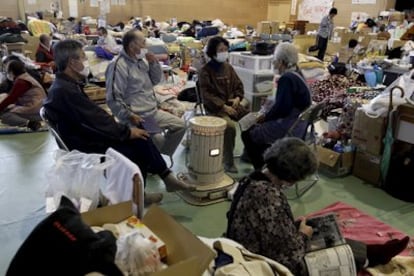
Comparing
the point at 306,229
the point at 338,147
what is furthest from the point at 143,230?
the point at 338,147

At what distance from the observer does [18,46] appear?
716 cm

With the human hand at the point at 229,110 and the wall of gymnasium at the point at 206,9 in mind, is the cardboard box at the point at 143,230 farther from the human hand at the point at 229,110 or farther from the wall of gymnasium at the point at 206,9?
the wall of gymnasium at the point at 206,9

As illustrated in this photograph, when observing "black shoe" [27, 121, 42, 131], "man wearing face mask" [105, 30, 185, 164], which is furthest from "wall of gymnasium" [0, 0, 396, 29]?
"man wearing face mask" [105, 30, 185, 164]

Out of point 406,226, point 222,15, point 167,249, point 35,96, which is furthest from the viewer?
point 222,15

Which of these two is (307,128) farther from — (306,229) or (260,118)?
(306,229)

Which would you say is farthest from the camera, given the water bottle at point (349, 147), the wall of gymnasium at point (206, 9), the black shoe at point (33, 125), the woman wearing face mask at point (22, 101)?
the wall of gymnasium at point (206, 9)

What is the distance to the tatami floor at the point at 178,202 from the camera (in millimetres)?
2621

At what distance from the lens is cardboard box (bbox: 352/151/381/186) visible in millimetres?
3371

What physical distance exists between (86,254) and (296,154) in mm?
1027

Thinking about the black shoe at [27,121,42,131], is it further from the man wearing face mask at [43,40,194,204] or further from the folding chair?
the folding chair

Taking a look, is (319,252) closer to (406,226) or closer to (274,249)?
(274,249)

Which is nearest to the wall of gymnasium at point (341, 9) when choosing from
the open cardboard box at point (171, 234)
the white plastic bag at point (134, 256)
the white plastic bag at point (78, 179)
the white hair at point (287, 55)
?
the white hair at point (287, 55)

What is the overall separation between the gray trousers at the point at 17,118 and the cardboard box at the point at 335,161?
3.33 m

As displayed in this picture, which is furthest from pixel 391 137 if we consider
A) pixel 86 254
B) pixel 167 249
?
pixel 86 254
